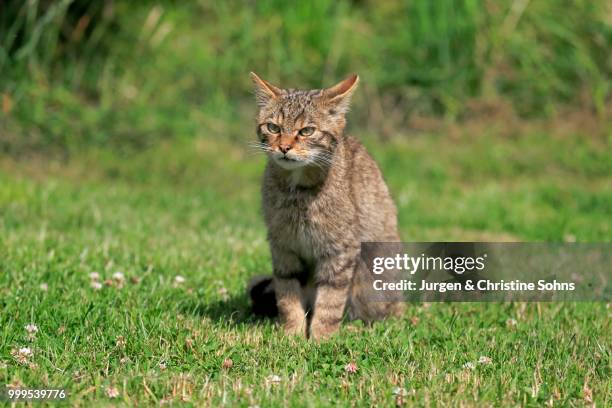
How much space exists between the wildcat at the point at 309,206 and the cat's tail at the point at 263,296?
0.16m

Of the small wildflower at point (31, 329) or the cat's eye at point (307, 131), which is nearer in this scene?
the small wildflower at point (31, 329)

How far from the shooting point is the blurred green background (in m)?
11.4

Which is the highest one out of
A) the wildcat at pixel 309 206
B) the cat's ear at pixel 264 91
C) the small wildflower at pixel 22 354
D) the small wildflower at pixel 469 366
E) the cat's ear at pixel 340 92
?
the cat's ear at pixel 340 92

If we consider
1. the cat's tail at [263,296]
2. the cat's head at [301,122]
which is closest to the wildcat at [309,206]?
the cat's head at [301,122]

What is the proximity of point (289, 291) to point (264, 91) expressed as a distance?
49.7 inches

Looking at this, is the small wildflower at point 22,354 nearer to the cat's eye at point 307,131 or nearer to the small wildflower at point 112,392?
the small wildflower at point 112,392

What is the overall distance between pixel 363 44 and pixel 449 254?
6403mm

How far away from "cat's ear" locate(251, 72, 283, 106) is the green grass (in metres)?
1.39

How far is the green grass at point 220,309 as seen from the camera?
13.1 ft

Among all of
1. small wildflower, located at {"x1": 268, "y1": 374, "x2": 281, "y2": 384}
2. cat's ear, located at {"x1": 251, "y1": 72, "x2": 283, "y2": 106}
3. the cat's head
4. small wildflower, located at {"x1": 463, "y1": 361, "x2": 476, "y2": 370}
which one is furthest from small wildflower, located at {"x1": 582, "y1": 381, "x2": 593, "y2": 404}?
cat's ear, located at {"x1": 251, "y1": 72, "x2": 283, "y2": 106}

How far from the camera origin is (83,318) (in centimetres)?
479

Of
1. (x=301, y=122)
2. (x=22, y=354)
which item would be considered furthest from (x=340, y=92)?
(x=22, y=354)

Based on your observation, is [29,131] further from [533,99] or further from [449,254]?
[533,99]

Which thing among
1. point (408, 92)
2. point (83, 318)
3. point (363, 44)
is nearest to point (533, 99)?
point (408, 92)
